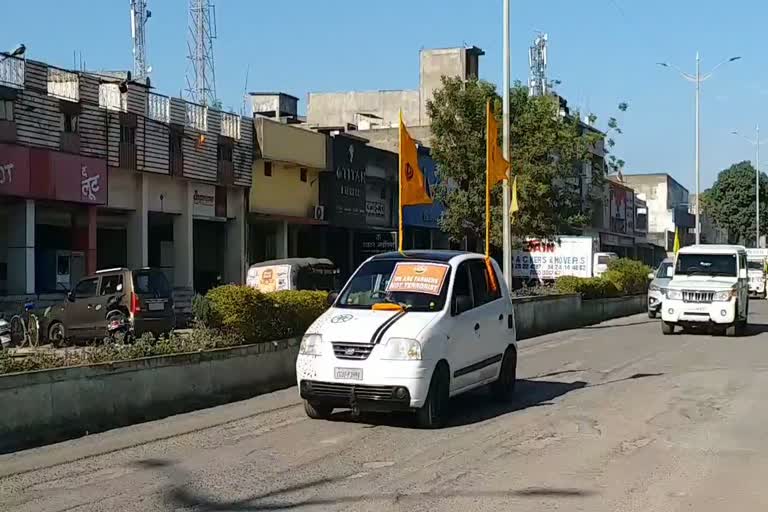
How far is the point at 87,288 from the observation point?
2208 cm

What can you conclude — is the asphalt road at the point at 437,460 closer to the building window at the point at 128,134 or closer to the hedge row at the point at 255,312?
the hedge row at the point at 255,312

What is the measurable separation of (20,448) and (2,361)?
112 centimetres

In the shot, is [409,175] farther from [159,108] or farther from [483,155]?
[483,155]

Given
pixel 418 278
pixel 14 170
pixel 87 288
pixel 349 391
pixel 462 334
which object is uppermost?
pixel 14 170

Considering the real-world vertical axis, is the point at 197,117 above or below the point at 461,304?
above

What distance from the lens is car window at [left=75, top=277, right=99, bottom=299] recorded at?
864 inches

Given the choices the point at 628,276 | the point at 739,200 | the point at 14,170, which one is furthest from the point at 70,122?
the point at 739,200

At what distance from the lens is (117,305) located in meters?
21.3

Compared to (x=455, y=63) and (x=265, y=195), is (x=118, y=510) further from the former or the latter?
(x=455, y=63)

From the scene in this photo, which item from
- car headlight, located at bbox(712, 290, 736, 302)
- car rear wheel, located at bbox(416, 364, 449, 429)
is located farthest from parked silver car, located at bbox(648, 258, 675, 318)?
car rear wheel, located at bbox(416, 364, 449, 429)

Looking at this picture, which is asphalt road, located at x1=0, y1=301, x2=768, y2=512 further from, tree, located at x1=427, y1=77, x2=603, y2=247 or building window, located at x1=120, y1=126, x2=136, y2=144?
tree, located at x1=427, y1=77, x2=603, y2=247

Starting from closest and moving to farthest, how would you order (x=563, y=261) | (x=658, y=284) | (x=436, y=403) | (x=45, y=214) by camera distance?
(x=436, y=403) → (x=45, y=214) → (x=658, y=284) → (x=563, y=261)

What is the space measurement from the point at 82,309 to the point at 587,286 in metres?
17.2

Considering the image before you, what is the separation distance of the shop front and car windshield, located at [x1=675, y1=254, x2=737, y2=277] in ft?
54.2
